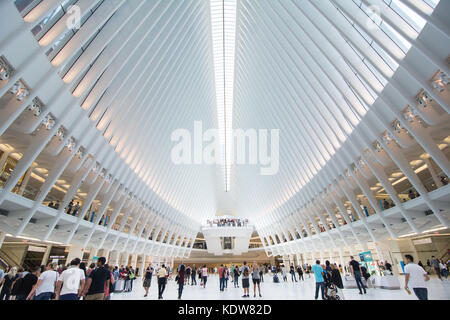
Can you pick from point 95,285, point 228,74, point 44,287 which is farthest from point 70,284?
point 228,74

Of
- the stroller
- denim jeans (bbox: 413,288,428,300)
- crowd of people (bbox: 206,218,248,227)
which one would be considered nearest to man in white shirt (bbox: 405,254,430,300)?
denim jeans (bbox: 413,288,428,300)

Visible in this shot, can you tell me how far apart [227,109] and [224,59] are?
6.68 m

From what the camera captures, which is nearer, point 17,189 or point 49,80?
point 49,80

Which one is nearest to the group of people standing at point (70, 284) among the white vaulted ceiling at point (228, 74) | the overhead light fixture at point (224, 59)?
the white vaulted ceiling at point (228, 74)

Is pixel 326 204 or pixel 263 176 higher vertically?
pixel 263 176

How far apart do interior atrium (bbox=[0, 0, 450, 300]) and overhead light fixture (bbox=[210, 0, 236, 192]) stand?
0.16 metres

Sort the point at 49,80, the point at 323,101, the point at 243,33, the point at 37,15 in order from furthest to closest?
the point at 243,33, the point at 323,101, the point at 49,80, the point at 37,15

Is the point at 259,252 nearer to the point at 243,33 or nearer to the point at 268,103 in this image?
the point at 268,103

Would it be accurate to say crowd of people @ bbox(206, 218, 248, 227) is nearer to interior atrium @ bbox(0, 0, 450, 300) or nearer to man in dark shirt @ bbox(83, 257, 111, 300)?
interior atrium @ bbox(0, 0, 450, 300)

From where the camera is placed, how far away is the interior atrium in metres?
7.66

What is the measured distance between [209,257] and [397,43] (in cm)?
4546

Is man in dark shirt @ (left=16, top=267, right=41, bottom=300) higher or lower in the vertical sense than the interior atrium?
lower

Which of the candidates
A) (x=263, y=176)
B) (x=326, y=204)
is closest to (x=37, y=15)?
(x=326, y=204)

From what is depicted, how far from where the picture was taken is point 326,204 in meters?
17.7
